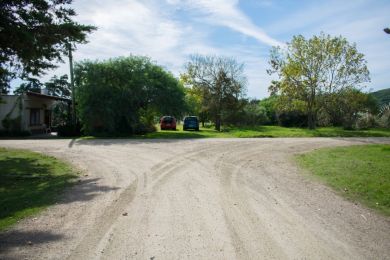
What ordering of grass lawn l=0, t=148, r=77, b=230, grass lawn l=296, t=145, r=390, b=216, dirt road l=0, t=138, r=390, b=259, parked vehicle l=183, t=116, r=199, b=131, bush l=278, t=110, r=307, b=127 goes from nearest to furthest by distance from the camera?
dirt road l=0, t=138, r=390, b=259
grass lawn l=0, t=148, r=77, b=230
grass lawn l=296, t=145, r=390, b=216
parked vehicle l=183, t=116, r=199, b=131
bush l=278, t=110, r=307, b=127

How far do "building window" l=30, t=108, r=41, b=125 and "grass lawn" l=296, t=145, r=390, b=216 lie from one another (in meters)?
26.6

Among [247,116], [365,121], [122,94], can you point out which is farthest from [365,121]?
[122,94]

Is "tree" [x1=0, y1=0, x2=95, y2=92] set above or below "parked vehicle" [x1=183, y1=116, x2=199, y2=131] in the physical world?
above

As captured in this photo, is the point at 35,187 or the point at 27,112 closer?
the point at 35,187

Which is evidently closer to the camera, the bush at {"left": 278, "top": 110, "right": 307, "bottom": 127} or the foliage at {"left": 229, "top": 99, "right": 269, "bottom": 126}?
the foliage at {"left": 229, "top": 99, "right": 269, "bottom": 126}

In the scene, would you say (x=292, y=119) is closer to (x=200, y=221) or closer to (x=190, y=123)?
(x=190, y=123)

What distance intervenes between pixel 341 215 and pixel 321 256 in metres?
2.60

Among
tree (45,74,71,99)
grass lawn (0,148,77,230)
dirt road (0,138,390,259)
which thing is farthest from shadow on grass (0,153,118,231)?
tree (45,74,71,99)

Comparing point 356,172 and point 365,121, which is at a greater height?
point 365,121

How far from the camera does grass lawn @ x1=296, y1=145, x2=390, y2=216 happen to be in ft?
31.3

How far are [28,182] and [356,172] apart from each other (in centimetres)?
→ 1017

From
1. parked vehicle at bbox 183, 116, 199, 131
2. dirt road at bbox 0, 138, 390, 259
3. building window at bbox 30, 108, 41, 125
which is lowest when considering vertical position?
dirt road at bbox 0, 138, 390, 259

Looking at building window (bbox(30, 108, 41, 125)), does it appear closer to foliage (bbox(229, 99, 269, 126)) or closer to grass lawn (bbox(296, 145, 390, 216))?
foliage (bbox(229, 99, 269, 126))

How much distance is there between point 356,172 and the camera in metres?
12.5
